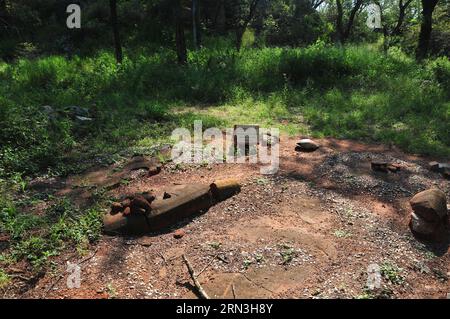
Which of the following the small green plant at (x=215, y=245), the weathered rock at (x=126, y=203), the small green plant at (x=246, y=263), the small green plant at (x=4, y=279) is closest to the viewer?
the small green plant at (x=4, y=279)

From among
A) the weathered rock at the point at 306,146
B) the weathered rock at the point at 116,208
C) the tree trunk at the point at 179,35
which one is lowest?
the weathered rock at the point at 116,208

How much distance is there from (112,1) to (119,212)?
7.41 metres

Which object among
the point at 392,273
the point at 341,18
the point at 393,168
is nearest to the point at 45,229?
the point at 392,273

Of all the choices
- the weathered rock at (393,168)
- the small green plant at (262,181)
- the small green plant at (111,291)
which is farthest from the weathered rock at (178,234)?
the weathered rock at (393,168)

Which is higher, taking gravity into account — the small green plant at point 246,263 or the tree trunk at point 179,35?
the tree trunk at point 179,35

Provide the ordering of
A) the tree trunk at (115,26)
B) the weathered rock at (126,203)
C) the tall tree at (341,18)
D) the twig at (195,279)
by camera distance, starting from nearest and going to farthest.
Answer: the twig at (195,279) → the weathered rock at (126,203) → the tree trunk at (115,26) → the tall tree at (341,18)

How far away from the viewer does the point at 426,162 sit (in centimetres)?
612

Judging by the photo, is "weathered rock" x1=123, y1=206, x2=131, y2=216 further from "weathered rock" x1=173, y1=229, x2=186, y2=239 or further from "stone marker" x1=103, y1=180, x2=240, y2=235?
"weathered rock" x1=173, y1=229, x2=186, y2=239

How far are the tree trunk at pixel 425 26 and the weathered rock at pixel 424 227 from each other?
366 inches

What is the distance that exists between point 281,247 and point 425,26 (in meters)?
10.8

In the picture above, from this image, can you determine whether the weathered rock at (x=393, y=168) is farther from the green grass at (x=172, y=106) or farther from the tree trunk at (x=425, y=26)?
the tree trunk at (x=425, y=26)

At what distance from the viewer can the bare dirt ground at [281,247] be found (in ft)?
11.6

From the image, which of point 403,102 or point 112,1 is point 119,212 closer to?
point 403,102
